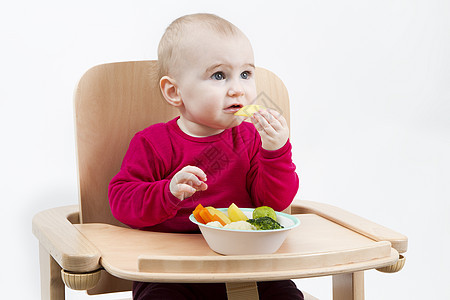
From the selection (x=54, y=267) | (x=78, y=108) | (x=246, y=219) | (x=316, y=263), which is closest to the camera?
(x=316, y=263)

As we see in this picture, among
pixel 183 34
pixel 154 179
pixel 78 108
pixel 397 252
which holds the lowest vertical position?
pixel 397 252

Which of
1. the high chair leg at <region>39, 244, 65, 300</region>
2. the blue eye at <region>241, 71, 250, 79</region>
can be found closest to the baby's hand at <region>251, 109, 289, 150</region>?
the blue eye at <region>241, 71, 250, 79</region>

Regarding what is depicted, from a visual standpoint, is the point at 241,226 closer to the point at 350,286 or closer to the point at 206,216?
the point at 206,216

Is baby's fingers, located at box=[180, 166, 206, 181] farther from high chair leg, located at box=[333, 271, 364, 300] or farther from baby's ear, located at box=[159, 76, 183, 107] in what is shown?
high chair leg, located at box=[333, 271, 364, 300]

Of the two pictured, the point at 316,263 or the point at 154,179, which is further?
the point at 154,179

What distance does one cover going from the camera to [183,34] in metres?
1.32

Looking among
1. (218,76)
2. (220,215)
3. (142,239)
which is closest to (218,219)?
(220,215)

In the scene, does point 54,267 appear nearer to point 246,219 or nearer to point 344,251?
point 246,219

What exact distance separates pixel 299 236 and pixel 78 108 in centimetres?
53

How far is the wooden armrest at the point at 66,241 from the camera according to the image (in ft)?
3.64

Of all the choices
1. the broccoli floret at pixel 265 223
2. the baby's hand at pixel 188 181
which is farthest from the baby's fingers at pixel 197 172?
the broccoli floret at pixel 265 223

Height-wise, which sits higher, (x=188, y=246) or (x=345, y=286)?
(x=188, y=246)

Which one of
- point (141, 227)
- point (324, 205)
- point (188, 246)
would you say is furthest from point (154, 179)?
point (324, 205)

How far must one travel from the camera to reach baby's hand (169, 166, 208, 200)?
1149mm
